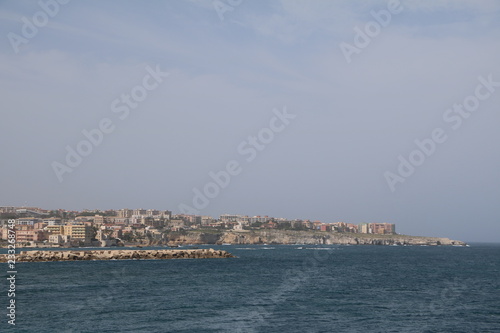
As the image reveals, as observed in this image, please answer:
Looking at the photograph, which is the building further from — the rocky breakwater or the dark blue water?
the dark blue water

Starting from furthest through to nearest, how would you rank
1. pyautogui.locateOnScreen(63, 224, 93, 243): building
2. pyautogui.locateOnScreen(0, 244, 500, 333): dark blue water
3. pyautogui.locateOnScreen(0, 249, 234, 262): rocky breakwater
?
pyautogui.locateOnScreen(63, 224, 93, 243): building < pyautogui.locateOnScreen(0, 249, 234, 262): rocky breakwater < pyautogui.locateOnScreen(0, 244, 500, 333): dark blue water

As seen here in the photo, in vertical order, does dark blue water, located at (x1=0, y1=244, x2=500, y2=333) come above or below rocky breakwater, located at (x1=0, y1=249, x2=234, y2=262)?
above

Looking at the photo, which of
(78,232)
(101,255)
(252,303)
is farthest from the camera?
(78,232)

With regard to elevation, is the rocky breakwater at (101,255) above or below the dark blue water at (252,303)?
below

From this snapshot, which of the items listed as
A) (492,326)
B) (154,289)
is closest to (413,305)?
(492,326)

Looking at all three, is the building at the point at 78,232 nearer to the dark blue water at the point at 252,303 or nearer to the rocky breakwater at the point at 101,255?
the rocky breakwater at the point at 101,255

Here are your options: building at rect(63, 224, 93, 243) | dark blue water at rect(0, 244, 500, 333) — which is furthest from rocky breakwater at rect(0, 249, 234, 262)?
building at rect(63, 224, 93, 243)

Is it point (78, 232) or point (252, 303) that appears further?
point (78, 232)

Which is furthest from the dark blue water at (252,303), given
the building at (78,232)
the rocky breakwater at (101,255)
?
the building at (78,232)

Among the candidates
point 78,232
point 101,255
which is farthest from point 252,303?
point 78,232

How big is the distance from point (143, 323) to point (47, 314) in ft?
24.5

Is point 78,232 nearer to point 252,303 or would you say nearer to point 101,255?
point 101,255

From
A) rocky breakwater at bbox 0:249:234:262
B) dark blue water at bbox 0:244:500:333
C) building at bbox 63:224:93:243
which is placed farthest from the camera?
building at bbox 63:224:93:243

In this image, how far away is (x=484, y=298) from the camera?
4506 cm
